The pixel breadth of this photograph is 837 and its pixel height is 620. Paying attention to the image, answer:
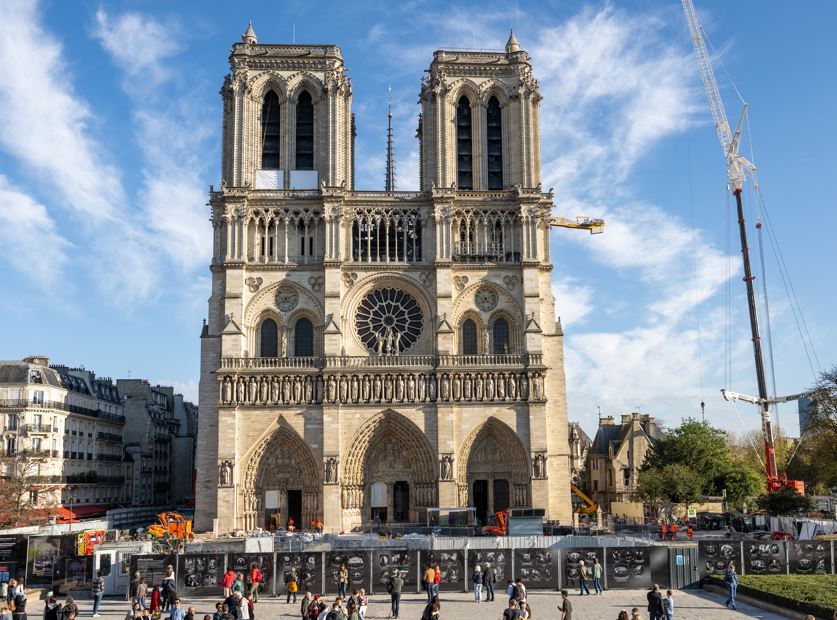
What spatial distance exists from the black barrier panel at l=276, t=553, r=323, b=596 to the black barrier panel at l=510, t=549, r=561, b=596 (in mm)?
5790

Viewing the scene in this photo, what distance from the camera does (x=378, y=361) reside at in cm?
4759

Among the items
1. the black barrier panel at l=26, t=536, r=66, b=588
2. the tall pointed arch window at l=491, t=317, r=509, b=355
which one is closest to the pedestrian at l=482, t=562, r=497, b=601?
the black barrier panel at l=26, t=536, r=66, b=588

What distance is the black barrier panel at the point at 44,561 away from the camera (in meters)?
29.2

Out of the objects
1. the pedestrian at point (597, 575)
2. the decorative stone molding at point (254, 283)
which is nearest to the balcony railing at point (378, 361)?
the decorative stone molding at point (254, 283)

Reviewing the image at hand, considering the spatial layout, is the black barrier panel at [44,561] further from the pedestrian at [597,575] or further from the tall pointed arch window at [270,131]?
the tall pointed arch window at [270,131]

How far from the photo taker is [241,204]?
1944 inches

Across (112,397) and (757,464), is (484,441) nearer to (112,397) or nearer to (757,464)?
(112,397)

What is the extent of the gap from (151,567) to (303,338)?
23172 millimetres

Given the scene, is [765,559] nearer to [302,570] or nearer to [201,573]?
[302,570]

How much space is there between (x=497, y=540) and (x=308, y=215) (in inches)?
974

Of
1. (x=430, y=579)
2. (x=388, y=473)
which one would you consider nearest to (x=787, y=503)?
(x=388, y=473)

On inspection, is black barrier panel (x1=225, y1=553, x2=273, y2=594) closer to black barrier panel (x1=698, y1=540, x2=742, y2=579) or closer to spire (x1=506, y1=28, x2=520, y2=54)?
black barrier panel (x1=698, y1=540, x2=742, y2=579)

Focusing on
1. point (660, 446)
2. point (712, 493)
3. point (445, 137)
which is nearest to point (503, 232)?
point (445, 137)

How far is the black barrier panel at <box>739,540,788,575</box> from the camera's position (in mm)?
29297
